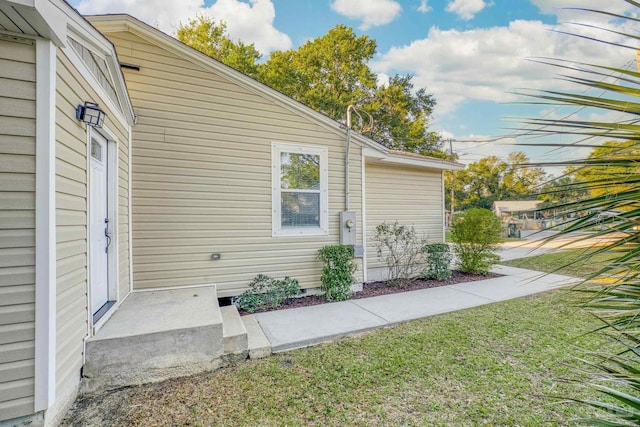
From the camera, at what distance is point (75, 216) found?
2.56 m

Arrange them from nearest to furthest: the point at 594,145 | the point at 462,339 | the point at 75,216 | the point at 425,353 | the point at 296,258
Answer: the point at 594,145 < the point at 75,216 < the point at 425,353 < the point at 462,339 < the point at 296,258

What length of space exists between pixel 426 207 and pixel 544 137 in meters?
7.16

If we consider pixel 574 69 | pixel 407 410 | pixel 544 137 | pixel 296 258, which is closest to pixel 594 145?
pixel 544 137

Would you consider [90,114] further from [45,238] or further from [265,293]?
[265,293]

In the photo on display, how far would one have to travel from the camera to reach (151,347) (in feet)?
9.49

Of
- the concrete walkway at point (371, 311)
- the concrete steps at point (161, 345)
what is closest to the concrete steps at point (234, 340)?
the concrete steps at point (161, 345)

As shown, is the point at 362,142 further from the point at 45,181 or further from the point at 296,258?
the point at 45,181

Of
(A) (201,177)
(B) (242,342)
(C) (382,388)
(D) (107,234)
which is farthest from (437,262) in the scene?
(D) (107,234)

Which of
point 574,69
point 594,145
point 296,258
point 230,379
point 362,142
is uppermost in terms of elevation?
point 362,142

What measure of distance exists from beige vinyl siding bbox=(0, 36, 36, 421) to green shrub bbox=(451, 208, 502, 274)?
300 inches

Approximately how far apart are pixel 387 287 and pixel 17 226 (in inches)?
225

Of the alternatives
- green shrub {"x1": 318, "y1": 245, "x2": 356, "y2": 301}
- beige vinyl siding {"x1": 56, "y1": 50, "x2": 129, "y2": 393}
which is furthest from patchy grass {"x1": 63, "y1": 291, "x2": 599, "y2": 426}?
green shrub {"x1": 318, "y1": 245, "x2": 356, "y2": 301}

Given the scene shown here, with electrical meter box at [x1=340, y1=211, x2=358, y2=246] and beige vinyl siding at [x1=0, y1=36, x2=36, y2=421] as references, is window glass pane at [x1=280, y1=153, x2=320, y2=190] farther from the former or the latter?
beige vinyl siding at [x1=0, y1=36, x2=36, y2=421]

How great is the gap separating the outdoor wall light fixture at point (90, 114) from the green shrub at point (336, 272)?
3.65 m
